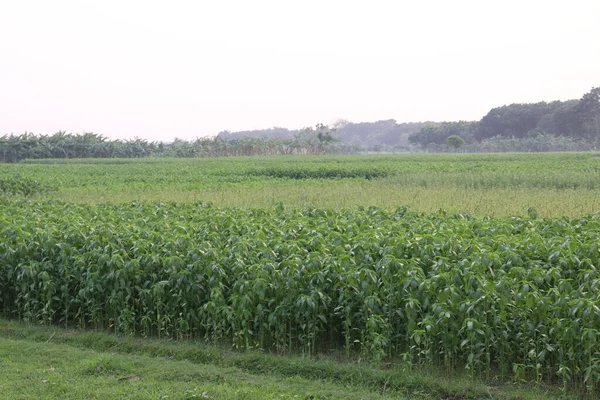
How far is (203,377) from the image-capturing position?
22.2ft

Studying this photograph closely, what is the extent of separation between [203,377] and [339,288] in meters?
1.83

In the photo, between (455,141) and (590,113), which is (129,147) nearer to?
(455,141)

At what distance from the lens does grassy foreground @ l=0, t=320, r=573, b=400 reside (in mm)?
6289

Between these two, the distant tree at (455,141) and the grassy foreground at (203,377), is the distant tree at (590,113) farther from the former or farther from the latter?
the grassy foreground at (203,377)

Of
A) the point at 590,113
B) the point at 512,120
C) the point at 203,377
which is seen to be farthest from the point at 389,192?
the point at 512,120

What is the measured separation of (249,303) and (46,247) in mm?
3690

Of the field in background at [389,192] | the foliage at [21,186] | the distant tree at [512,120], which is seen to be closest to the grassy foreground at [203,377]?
the field in background at [389,192]

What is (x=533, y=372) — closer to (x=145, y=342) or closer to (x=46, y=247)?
(x=145, y=342)

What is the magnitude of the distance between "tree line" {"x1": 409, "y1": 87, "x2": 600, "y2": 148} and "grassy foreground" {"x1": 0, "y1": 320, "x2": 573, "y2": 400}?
100832mm

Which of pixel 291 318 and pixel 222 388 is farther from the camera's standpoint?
pixel 291 318

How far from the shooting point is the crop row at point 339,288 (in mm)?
6605

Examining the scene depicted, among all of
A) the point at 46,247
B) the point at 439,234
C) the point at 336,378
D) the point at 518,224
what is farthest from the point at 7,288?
the point at 518,224

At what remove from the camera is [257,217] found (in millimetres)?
12516

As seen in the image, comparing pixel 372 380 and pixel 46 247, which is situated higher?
pixel 46 247
